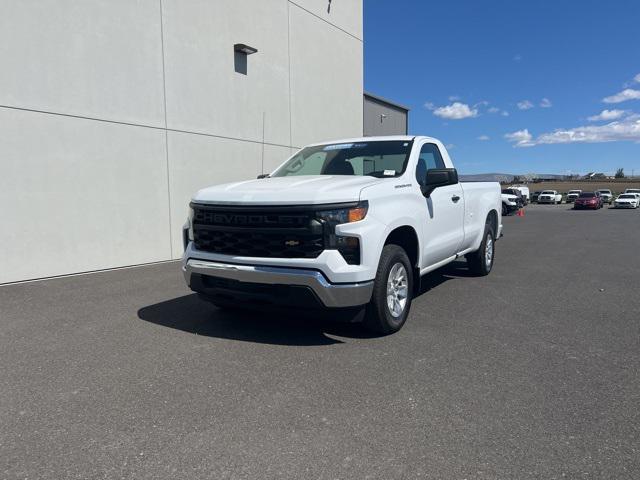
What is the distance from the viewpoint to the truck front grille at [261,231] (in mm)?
4137

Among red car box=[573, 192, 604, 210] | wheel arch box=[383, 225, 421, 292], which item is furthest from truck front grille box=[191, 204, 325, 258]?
red car box=[573, 192, 604, 210]

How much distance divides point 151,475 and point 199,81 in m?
9.19

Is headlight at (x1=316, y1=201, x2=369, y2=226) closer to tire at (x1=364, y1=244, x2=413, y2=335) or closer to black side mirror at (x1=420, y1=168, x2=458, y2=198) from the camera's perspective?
tire at (x1=364, y1=244, x2=413, y2=335)

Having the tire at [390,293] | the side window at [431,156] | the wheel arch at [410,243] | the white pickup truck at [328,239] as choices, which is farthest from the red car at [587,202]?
the tire at [390,293]

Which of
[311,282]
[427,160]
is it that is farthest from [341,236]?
[427,160]

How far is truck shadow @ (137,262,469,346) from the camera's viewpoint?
180 inches

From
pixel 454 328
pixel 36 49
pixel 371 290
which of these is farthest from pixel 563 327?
pixel 36 49

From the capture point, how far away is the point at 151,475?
98.0 inches

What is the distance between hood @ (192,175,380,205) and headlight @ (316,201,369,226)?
80 mm

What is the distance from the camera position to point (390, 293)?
4.66m

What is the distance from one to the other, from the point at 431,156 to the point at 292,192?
101 inches

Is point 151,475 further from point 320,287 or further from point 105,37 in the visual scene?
point 105,37

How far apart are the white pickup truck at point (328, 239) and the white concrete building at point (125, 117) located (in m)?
4.09

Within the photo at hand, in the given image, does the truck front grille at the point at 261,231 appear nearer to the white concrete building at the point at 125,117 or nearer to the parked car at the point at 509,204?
the white concrete building at the point at 125,117
